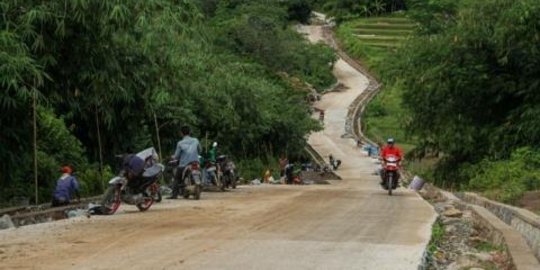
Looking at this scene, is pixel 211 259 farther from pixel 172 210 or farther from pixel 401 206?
pixel 401 206

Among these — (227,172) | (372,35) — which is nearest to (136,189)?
(227,172)

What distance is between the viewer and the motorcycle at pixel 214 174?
22875mm

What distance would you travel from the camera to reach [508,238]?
1090 cm

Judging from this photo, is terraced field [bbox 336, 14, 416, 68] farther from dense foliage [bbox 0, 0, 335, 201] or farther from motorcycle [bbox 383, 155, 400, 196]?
motorcycle [bbox 383, 155, 400, 196]

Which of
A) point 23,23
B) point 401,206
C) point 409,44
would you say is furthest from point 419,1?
point 23,23

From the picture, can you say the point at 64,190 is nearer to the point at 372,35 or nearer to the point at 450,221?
the point at 450,221

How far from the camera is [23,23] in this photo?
13156 millimetres

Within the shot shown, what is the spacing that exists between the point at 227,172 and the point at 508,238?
13.8 meters

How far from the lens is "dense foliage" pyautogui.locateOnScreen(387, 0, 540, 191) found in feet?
90.0

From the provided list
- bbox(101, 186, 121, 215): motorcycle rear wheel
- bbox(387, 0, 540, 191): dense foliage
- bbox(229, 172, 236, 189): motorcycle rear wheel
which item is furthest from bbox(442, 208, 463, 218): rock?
bbox(387, 0, 540, 191): dense foliage

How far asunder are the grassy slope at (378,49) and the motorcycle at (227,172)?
32.4 meters

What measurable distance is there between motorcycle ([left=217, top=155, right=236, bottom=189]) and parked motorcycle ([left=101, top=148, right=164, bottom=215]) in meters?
8.27

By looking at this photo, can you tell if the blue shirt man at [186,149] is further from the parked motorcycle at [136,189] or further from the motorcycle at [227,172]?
the motorcycle at [227,172]

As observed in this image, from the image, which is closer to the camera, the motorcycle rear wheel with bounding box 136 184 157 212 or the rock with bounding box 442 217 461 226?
the rock with bounding box 442 217 461 226
